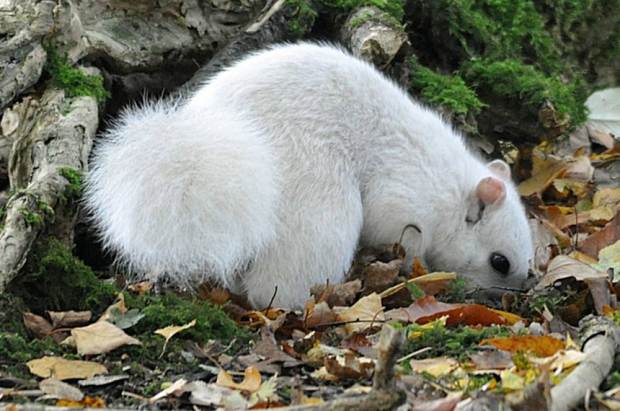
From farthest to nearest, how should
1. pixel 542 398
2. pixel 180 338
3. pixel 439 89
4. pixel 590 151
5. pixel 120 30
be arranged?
1. pixel 590 151
2. pixel 439 89
3. pixel 120 30
4. pixel 180 338
5. pixel 542 398

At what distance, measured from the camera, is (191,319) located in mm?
4203

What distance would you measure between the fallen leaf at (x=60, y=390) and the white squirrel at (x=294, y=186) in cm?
91

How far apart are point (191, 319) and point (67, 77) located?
5.90 ft

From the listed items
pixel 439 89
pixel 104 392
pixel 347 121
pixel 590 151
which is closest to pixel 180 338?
pixel 104 392

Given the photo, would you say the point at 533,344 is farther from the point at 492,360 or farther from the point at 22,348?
the point at 22,348

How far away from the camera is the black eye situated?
5.51 meters

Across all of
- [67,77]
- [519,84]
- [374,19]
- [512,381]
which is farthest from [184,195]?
[519,84]

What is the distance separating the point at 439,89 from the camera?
21.1 ft

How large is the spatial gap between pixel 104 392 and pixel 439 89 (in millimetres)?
3473

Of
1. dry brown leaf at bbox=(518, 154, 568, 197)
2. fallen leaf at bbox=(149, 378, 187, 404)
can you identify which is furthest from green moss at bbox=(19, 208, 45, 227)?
dry brown leaf at bbox=(518, 154, 568, 197)

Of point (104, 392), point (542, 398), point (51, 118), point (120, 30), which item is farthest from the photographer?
point (120, 30)

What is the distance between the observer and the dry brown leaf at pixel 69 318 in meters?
4.17

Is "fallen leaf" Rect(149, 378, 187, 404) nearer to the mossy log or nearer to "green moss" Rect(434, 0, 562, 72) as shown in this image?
the mossy log

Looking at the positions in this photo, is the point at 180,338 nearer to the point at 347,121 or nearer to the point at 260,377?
the point at 260,377
